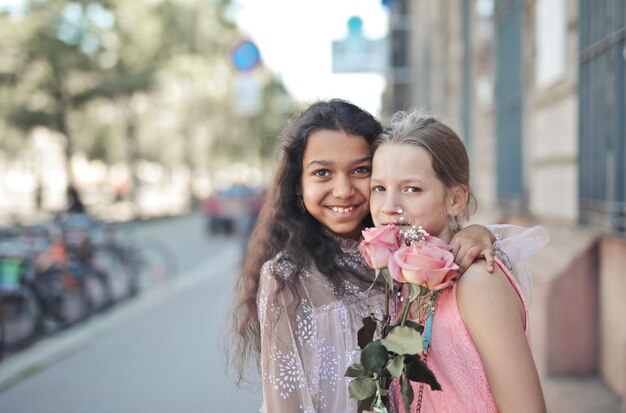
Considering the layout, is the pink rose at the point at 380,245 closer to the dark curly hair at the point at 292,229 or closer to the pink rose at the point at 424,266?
the pink rose at the point at 424,266

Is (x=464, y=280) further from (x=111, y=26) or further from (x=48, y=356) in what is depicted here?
(x=111, y=26)

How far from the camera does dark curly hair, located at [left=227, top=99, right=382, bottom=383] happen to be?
224 centimetres

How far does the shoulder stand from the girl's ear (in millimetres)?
279

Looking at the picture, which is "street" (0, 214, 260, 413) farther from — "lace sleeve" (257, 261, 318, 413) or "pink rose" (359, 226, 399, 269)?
"pink rose" (359, 226, 399, 269)

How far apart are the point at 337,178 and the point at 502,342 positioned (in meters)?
0.74

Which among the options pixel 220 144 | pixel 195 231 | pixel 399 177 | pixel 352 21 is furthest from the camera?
pixel 220 144

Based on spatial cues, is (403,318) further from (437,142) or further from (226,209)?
(226,209)

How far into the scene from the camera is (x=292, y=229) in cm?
234

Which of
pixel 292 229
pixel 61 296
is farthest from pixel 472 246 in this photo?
pixel 61 296

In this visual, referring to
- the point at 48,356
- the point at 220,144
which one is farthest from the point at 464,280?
the point at 220,144

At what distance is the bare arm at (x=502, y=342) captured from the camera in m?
1.68

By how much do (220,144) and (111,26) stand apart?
889 inches

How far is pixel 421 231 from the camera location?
1.77m

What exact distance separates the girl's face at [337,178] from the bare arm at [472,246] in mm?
352
